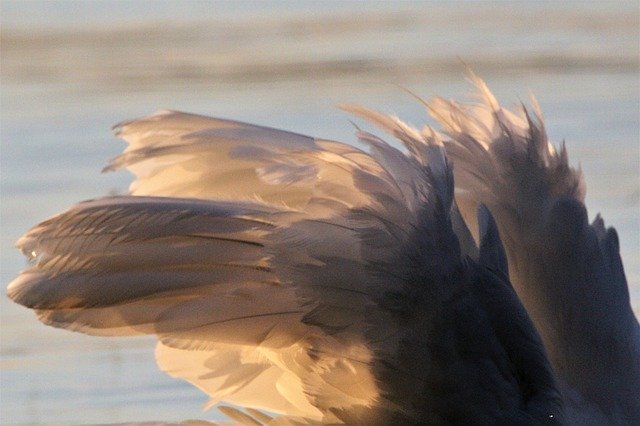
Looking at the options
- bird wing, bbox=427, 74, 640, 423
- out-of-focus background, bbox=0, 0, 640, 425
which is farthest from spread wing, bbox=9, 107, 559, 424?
out-of-focus background, bbox=0, 0, 640, 425

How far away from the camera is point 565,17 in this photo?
46.1 feet

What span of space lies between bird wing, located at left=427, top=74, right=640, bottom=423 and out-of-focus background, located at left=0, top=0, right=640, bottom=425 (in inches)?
71.0

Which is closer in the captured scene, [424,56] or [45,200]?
[45,200]

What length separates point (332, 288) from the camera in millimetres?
4707

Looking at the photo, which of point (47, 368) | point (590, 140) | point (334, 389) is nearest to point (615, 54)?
point (590, 140)

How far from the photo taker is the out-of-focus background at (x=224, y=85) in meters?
7.37

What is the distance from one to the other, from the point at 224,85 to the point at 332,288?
7.08 metres

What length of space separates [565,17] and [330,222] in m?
9.57

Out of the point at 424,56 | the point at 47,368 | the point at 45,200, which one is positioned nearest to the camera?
the point at 47,368

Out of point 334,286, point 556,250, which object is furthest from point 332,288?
point 556,250

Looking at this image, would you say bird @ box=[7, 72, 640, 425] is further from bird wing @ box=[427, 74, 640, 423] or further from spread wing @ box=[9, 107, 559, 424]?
bird wing @ box=[427, 74, 640, 423]

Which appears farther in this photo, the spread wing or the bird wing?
the bird wing

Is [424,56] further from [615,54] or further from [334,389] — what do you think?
[334,389]

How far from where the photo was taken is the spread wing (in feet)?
15.5
